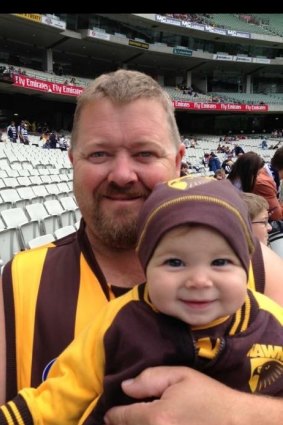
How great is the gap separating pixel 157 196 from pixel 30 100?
3073cm

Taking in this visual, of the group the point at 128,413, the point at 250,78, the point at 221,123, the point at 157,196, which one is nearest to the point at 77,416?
the point at 128,413

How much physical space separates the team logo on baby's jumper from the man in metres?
0.26

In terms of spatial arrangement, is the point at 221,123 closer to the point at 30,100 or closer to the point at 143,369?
the point at 30,100

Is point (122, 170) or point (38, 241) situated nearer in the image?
point (122, 170)

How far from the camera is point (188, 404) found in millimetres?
955

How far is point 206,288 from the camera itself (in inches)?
38.5

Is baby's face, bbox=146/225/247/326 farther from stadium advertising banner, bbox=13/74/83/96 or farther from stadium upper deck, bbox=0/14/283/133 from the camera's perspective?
stadium upper deck, bbox=0/14/283/133

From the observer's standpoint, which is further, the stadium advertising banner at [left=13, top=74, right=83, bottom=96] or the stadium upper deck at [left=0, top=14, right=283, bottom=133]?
the stadium upper deck at [left=0, top=14, right=283, bottom=133]

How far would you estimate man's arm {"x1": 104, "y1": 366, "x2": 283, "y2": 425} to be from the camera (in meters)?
0.95

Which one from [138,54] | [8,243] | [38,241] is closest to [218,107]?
[138,54]

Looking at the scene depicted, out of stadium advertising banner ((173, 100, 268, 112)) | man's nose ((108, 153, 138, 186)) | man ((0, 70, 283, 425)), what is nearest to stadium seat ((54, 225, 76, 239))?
man ((0, 70, 283, 425))

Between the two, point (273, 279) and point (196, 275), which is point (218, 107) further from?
point (196, 275)

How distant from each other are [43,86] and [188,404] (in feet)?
88.2

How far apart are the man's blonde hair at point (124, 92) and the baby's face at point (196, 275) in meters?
0.47
